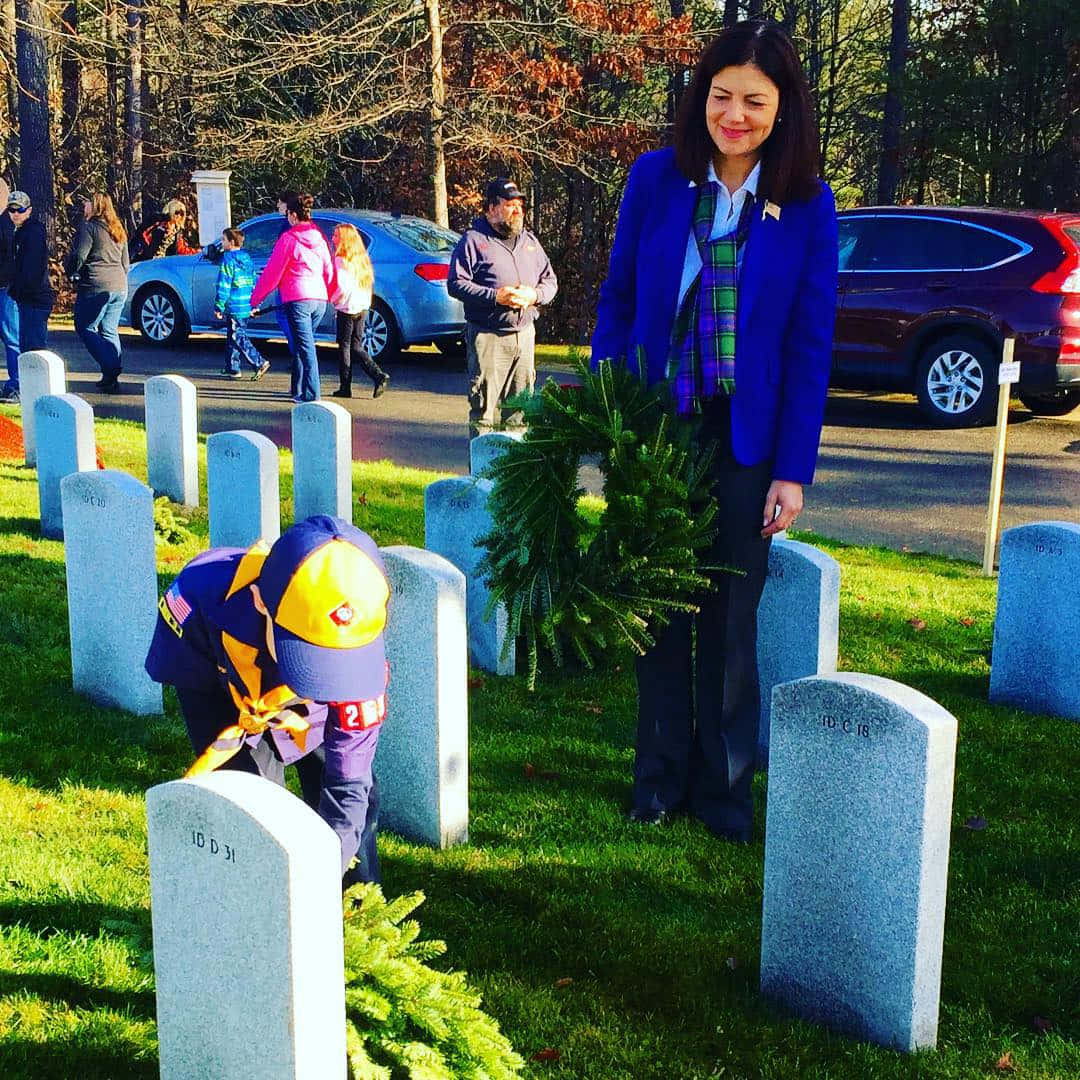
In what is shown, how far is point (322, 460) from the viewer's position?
27.4 feet

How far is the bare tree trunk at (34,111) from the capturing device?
2119 centimetres

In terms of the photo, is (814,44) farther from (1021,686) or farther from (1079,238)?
(1021,686)

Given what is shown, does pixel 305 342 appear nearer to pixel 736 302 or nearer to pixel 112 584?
pixel 112 584

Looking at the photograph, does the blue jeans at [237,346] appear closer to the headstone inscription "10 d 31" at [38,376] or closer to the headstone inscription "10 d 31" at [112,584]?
the headstone inscription "10 d 31" at [38,376]

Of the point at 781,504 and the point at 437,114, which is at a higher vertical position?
the point at 437,114

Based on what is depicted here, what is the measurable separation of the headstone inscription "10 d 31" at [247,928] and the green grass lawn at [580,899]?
0.38ft

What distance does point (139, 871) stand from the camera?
4.53 m

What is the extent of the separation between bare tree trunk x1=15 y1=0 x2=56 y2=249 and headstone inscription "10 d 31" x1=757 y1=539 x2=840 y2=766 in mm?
17465

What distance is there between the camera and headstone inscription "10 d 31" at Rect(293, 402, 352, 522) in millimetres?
8289

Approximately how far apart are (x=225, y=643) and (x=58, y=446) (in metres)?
5.38

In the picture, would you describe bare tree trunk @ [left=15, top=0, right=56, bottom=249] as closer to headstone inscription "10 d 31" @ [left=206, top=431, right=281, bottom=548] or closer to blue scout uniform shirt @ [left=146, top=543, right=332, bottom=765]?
headstone inscription "10 d 31" @ [left=206, top=431, right=281, bottom=548]

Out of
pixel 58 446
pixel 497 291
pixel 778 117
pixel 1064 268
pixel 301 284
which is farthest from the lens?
pixel 301 284

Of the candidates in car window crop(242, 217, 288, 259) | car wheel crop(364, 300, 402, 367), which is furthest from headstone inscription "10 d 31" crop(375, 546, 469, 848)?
car window crop(242, 217, 288, 259)

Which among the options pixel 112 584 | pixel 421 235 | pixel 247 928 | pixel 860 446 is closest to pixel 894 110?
pixel 421 235
